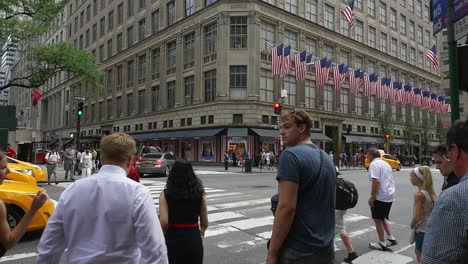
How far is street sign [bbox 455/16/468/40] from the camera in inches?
187

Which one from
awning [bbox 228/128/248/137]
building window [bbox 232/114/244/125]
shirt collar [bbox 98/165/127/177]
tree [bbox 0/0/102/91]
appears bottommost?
shirt collar [bbox 98/165/127/177]

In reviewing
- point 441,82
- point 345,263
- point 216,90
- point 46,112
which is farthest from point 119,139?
point 46,112

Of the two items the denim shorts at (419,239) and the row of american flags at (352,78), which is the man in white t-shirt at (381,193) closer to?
the denim shorts at (419,239)

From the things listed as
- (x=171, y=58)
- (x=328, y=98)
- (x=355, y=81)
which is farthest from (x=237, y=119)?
(x=328, y=98)

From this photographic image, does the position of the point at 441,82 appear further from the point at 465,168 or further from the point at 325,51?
the point at 465,168

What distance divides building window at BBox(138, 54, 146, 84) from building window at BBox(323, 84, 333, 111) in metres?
24.0

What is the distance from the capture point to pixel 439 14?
5.39m

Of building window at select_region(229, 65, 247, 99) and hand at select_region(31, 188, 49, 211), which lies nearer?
hand at select_region(31, 188, 49, 211)

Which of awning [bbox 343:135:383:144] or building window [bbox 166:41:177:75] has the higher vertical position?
building window [bbox 166:41:177:75]

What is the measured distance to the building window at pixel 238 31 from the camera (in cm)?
4144

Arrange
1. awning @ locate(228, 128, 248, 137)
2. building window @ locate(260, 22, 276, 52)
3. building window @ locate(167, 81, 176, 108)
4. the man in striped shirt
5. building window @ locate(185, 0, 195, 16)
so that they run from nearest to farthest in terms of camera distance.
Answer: the man in striped shirt
awning @ locate(228, 128, 248, 137)
building window @ locate(260, 22, 276, 52)
building window @ locate(185, 0, 195, 16)
building window @ locate(167, 81, 176, 108)

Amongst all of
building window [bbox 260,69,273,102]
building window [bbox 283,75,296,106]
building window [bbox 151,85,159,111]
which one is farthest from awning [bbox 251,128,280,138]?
building window [bbox 151,85,159,111]

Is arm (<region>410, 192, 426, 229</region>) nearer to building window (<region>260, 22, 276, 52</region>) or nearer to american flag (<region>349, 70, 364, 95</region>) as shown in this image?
american flag (<region>349, 70, 364, 95</region>)

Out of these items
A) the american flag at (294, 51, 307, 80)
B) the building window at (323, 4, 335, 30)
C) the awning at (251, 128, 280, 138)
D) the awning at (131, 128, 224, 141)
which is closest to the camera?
the american flag at (294, 51, 307, 80)
